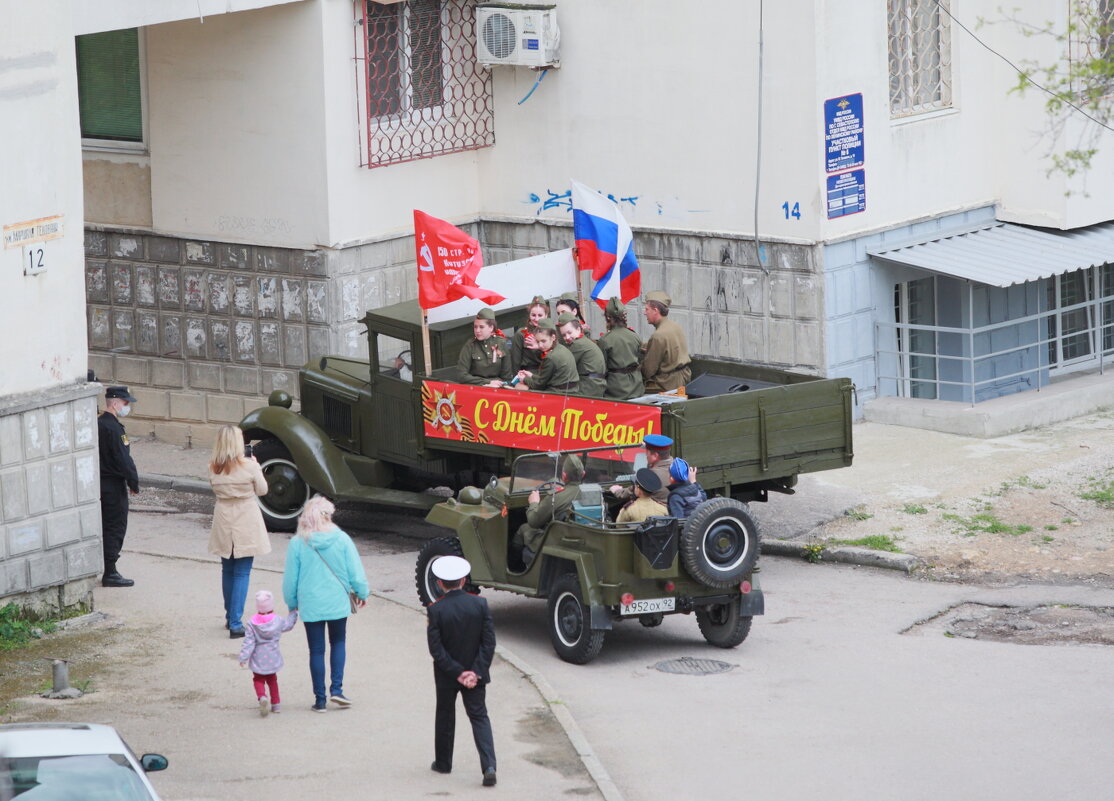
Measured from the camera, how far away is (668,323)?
16.3m

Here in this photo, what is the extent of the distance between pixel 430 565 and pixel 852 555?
3.97 metres

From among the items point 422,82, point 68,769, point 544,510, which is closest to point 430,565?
point 544,510

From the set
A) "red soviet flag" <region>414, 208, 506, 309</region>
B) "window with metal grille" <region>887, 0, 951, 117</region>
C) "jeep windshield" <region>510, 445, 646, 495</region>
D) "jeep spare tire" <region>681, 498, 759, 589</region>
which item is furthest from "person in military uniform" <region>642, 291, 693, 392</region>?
"window with metal grille" <region>887, 0, 951, 117</region>

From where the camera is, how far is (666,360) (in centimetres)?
1625

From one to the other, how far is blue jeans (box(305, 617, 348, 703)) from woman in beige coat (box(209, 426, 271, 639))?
1.61 m

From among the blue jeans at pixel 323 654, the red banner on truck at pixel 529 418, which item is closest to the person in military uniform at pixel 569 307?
the red banner on truck at pixel 529 418

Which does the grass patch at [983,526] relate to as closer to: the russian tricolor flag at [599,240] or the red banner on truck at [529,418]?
the red banner on truck at [529,418]

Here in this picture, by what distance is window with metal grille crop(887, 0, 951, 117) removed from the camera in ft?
64.6

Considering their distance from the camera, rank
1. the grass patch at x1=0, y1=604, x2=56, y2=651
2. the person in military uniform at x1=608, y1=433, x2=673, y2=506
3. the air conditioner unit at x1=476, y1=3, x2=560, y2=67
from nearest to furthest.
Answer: the grass patch at x1=0, y1=604, x2=56, y2=651
the person in military uniform at x1=608, y1=433, x2=673, y2=506
the air conditioner unit at x1=476, y1=3, x2=560, y2=67

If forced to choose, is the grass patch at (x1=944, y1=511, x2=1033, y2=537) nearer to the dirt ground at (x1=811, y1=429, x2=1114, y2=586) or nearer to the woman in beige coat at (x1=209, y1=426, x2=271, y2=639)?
the dirt ground at (x1=811, y1=429, x2=1114, y2=586)

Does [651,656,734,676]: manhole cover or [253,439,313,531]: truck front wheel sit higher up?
[253,439,313,531]: truck front wheel

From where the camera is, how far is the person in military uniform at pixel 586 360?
15.6m

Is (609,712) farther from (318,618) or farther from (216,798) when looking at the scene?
(216,798)

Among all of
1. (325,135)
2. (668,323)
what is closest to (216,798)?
(668,323)
